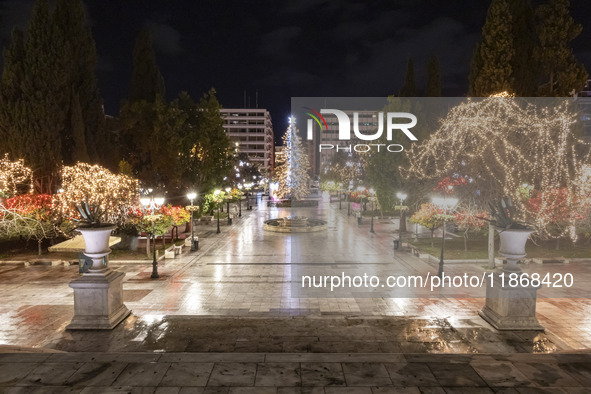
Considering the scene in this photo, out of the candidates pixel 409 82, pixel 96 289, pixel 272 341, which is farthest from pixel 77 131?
pixel 409 82

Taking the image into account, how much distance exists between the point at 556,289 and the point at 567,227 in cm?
716

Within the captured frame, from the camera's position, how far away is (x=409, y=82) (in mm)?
39281

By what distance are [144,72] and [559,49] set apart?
112 feet

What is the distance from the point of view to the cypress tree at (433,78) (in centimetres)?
4048

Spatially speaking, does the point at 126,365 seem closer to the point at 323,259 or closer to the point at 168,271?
the point at 168,271

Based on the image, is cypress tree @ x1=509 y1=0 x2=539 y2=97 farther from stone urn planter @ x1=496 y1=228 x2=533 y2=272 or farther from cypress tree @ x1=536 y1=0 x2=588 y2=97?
stone urn planter @ x1=496 y1=228 x2=533 y2=272

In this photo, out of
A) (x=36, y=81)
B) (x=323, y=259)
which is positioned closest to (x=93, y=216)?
(x=323, y=259)

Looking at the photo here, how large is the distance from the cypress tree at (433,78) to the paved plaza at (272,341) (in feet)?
94.1

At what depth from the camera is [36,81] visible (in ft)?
76.0

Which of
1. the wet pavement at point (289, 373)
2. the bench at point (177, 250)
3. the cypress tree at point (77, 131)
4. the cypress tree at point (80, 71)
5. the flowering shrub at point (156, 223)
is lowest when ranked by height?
the bench at point (177, 250)

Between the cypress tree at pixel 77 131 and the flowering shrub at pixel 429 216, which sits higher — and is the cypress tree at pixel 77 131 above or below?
above

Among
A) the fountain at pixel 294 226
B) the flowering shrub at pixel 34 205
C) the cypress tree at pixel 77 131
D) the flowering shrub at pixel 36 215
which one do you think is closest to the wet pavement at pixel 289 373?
the flowering shrub at pixel 36 215

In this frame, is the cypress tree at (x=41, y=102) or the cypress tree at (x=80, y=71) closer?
the cypress tree at (x=41, y=102)

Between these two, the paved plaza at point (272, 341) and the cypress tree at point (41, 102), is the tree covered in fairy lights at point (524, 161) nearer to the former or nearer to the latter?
the paved plaza at point (272, 341)
